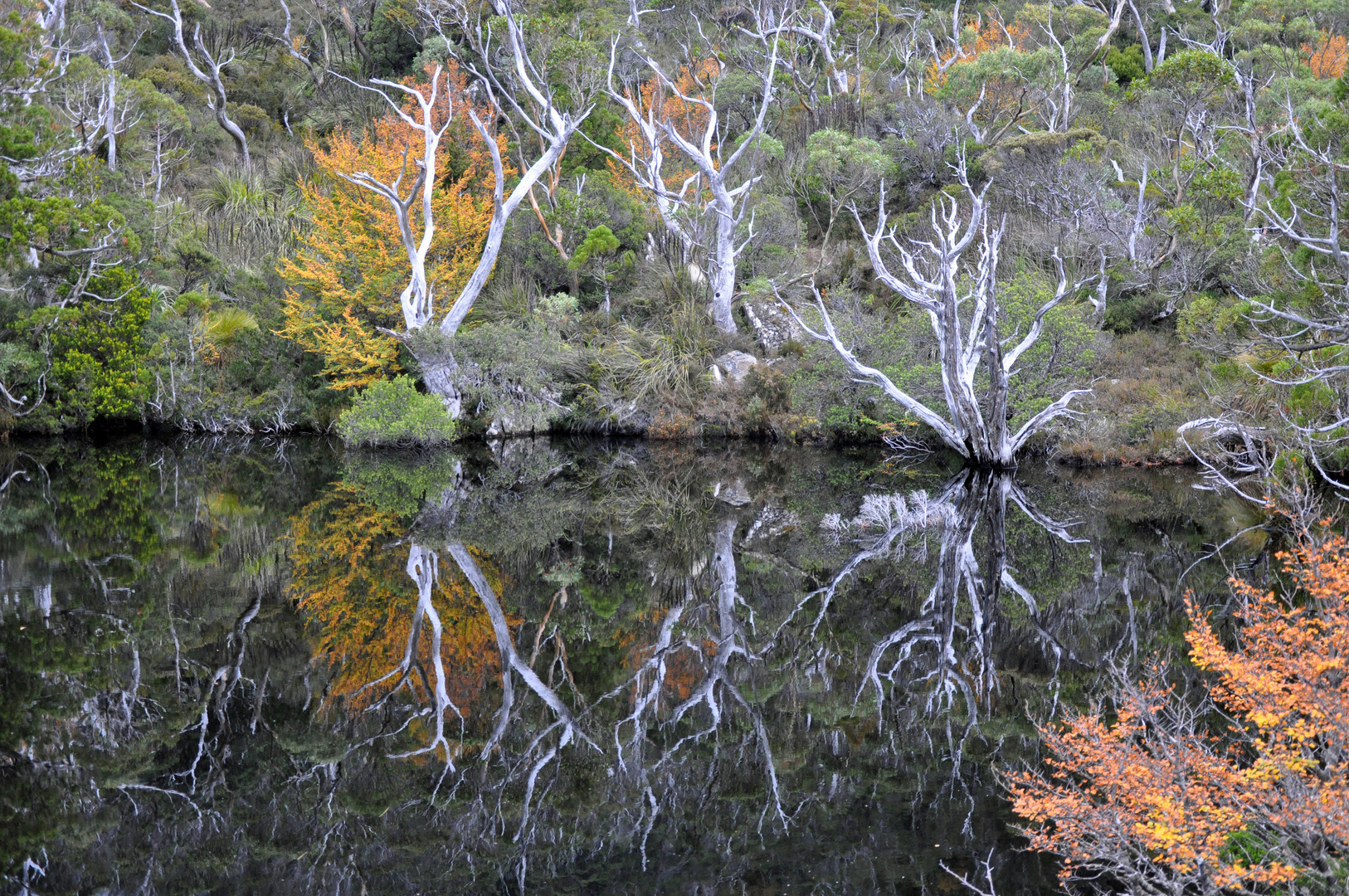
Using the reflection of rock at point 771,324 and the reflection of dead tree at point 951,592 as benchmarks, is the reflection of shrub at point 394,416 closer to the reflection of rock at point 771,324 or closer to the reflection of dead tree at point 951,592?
the reflection of rock at point 771,324

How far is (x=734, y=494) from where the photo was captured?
14547 millimetres

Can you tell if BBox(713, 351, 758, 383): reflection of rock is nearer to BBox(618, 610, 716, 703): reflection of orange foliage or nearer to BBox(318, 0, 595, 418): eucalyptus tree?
BBox(318, 0, 595, 418): eucalyptus tree

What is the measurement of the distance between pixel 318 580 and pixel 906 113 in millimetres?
23636

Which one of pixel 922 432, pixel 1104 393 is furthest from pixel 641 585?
pixel 1104 393

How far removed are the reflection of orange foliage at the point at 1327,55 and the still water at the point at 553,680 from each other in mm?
20352

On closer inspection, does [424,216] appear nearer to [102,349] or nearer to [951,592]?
[102,349]

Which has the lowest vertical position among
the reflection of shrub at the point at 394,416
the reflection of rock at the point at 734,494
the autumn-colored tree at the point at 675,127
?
the reflection of shrub at the point at 394,416

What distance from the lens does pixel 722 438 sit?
2127 centimetres

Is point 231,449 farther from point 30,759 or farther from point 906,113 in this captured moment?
point 906,113

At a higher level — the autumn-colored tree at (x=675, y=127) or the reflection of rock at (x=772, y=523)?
the autumn-colored tree at (x=675, y=127)

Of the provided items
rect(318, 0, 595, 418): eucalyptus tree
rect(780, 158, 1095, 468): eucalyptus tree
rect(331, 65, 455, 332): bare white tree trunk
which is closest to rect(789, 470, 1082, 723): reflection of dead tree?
rect(780, 158, 1095, 468): eucalyptus tree

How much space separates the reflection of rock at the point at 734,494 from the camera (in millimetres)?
13828

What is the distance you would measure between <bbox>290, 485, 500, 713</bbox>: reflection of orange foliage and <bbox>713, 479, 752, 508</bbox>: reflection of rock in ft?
14.5

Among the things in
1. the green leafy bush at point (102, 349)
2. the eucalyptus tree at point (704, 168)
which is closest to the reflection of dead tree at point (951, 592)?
the eucalyptus tree at point (704, 168)
